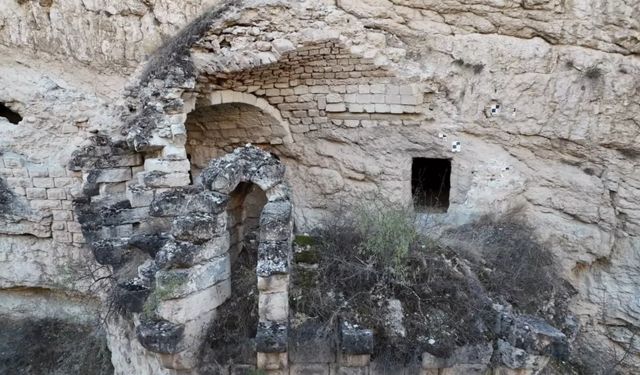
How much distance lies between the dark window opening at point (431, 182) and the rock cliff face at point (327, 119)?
0.15 metres

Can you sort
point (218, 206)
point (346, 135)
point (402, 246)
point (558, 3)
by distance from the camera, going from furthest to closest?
1. point (346, 135)
2. point (558, 3)
3. point (402, 246)
4. point (218, 206)

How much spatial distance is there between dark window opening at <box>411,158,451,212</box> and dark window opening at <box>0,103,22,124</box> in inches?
249

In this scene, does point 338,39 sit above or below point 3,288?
above

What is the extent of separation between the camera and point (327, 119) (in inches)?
245

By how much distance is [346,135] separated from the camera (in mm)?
6207

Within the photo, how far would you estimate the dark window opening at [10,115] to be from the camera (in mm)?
6666

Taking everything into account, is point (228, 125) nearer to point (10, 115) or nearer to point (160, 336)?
point (10, 115)

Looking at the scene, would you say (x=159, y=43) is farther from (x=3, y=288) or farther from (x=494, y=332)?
(x=494, y=332)

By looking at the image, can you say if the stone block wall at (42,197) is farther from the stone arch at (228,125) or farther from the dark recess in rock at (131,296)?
the dark recess in rock at (131,296)

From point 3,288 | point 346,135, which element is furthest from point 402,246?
point 3,288

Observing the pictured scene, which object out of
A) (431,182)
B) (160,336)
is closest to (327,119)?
(431,182)

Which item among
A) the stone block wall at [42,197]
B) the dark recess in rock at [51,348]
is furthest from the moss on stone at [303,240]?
the stone block wall at [42,197]

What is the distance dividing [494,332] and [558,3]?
4061 mm

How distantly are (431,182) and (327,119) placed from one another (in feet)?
7.39
